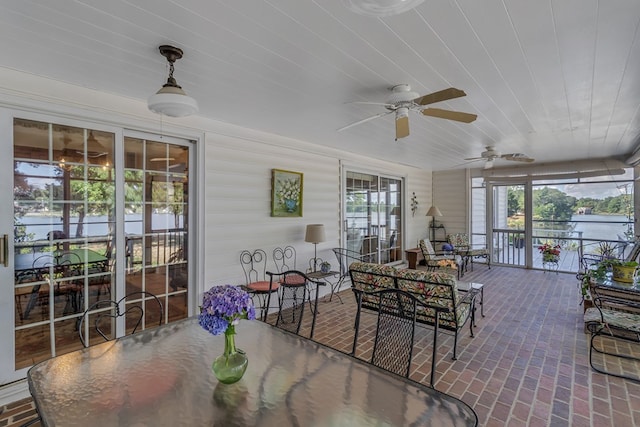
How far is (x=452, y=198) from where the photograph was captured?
837cm

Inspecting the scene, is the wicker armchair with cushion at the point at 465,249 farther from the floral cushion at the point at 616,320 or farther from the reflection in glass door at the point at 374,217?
the floral cushion at the point at 616,320

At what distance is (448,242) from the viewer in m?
7.95

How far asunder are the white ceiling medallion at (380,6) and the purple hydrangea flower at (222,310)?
1.32 meters

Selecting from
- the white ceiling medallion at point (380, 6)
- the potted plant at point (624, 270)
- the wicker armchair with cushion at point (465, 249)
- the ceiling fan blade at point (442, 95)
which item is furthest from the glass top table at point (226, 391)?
the wicker armchair with cushion at point (465, 249)

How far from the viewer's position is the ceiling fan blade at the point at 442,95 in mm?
2084

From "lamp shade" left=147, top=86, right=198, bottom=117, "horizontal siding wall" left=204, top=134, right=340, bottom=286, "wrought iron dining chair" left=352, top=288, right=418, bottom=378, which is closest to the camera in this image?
"wrought iron dining chair" left=352, top=288, right=418, bottom=378

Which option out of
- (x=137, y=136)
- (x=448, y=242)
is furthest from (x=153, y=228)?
(x=448, y=242)

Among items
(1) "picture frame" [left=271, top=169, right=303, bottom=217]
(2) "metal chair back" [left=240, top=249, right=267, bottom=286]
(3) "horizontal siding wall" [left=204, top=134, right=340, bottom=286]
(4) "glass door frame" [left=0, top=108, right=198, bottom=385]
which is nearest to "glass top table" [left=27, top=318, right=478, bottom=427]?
(4) "glass door frame" [left=0, top=108, right=198, bottom=385]

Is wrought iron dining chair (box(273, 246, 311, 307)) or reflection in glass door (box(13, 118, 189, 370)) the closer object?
reflection in glass door (box(13, 118, 189, 370))

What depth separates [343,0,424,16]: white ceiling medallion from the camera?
116cm

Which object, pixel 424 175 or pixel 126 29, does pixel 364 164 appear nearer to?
pixel 424 175

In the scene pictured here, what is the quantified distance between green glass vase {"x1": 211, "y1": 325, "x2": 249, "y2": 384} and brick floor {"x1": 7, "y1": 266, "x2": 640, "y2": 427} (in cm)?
187

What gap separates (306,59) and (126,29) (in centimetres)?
112

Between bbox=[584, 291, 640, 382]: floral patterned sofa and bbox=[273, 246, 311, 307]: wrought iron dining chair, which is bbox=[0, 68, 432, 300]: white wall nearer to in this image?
bbox=[273, 246, 311, 307]: wrought iron dining chair
